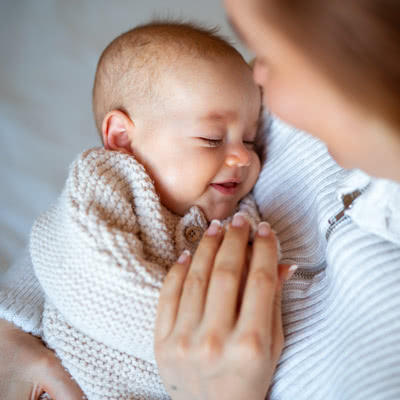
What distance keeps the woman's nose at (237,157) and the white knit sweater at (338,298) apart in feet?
0.45

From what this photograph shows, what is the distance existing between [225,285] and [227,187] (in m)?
0.43

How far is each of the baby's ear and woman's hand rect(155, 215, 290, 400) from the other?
414mm

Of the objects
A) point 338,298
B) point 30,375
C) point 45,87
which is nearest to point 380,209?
point 338,298

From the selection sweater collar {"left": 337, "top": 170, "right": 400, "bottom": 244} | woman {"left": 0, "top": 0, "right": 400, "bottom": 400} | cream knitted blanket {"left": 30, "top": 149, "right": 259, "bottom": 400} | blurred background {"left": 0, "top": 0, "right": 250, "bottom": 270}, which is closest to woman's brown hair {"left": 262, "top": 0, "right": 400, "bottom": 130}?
woman {"left": 0, "top": 0, "right": 400, "bottom": 400}

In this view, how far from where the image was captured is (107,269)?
2.32 feet

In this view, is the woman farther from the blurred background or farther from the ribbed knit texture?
the blurred background

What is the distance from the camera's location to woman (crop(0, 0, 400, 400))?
0.40 metres

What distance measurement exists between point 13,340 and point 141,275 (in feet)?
1.18

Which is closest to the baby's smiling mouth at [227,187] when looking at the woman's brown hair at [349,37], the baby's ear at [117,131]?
the baby's ear at [117,131]

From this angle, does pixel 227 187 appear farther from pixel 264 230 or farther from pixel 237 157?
pixel 264 230

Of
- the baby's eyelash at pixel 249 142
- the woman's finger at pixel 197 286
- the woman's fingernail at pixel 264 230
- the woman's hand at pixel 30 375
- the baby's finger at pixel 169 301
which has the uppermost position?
the woman's fingernail at pixel 264 230

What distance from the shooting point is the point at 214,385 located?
0.59m

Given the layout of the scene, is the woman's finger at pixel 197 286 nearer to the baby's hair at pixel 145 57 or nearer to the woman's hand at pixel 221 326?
the woman's hand at pixel 221 326

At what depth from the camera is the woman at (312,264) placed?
40 cm
